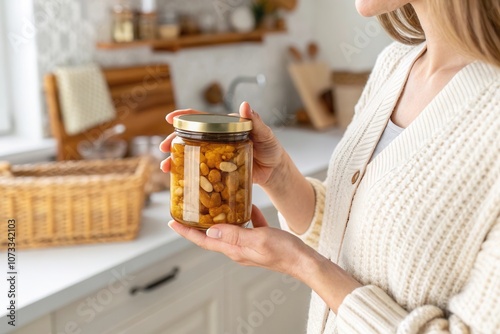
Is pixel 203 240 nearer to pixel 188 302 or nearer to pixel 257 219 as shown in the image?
pixel 257 219

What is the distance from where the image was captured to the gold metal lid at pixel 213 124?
2.66 feet

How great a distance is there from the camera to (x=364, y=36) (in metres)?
2.93

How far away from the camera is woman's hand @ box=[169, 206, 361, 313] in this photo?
2.68 ft

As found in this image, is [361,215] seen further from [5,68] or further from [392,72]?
[5,68]

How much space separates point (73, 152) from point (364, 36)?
1.64m

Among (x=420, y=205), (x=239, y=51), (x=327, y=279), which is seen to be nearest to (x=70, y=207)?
(x=327, y=279)

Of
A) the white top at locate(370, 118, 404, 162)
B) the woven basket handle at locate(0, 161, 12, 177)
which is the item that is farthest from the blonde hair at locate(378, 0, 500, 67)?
the woven basket handle at locate(0, 161, 12, 177)

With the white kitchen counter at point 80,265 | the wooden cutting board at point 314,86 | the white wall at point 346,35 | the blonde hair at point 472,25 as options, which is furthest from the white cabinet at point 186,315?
the white wall at point 346,35

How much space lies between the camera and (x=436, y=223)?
2.48 feet

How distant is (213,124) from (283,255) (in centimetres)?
21

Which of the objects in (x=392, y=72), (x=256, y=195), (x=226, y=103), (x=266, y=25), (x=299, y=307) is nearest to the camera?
(x=392, y=72)

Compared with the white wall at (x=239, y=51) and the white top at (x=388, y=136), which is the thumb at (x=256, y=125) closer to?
the white top at (x=388, y=136)

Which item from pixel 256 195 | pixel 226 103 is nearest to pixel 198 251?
pixel 256 195

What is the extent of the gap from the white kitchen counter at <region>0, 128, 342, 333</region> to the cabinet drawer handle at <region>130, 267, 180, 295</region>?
2.1 inches
